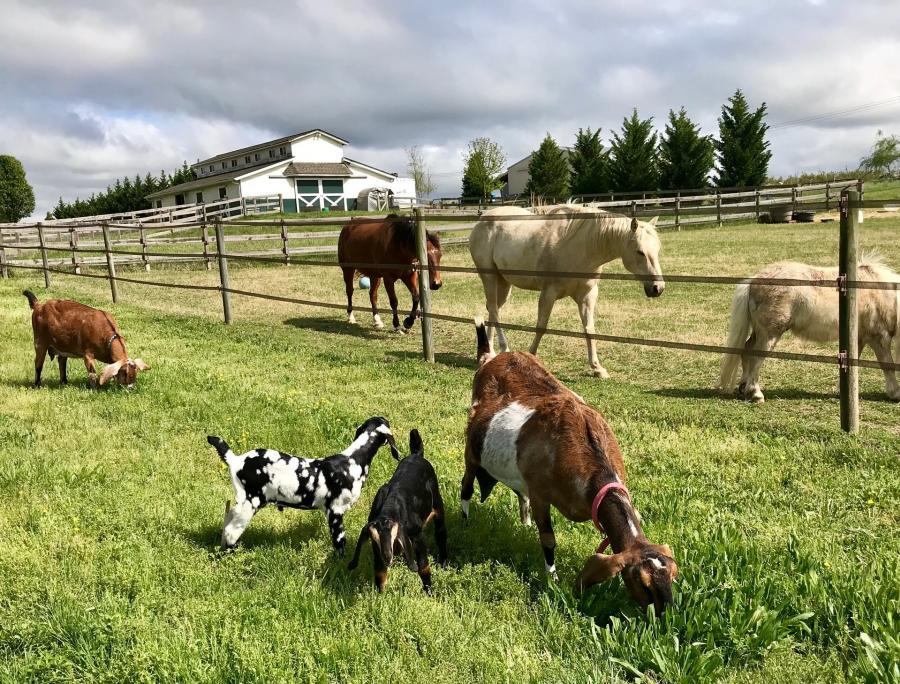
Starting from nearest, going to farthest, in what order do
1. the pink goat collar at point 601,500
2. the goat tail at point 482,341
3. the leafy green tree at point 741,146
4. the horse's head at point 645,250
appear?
the pink goat collar at point 601,500 → the goat tail at point 482,341 → the horse's head at point 645,250 → the leafy green tree at point 741,146

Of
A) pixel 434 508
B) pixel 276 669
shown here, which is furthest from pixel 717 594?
pixel 276 669

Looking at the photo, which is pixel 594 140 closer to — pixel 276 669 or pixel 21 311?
pixel 21 311

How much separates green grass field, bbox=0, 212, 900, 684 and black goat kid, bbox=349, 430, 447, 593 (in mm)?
139

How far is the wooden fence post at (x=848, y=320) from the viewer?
5.14m

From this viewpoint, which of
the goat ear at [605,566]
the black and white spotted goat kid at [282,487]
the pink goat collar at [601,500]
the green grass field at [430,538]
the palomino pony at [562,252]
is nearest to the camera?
the goat ear at [605,566]

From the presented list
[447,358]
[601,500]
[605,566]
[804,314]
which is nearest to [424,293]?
[447,358]

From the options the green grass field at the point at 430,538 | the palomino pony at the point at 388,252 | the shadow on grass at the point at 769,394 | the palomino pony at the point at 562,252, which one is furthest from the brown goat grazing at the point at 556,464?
the palomino pony at the point at 388,252

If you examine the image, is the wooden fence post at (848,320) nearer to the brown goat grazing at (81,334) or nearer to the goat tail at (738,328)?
the goat tail at (738,328)

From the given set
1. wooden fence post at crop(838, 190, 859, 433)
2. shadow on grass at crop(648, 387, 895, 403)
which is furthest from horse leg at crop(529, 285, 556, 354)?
wooden fence post at crop(838, 190, 859, 433)

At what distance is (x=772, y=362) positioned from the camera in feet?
26.0

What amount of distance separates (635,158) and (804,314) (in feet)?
128

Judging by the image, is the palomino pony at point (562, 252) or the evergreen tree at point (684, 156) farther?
the evergreen tree at point (684, 156)

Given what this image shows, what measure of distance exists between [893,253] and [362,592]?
643 inches

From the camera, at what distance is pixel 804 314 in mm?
6652
